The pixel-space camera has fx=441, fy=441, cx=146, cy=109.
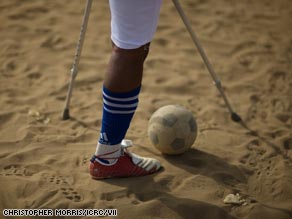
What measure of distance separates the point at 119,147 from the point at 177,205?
1.75ft

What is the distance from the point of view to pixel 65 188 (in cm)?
291

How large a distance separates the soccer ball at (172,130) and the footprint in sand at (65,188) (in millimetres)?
706

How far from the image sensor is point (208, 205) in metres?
2.86

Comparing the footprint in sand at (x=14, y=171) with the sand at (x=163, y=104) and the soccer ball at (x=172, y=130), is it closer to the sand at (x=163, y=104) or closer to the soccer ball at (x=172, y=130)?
the sand at (x=163, y=104)

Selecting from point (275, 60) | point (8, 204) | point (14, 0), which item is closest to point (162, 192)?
point (8, 204)

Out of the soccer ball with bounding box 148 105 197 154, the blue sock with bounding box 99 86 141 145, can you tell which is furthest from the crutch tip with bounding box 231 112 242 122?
the blue sock with bounding box 99 86 141 145

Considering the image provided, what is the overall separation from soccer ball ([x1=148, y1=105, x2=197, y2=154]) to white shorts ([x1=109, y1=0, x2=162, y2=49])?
2.70 feet

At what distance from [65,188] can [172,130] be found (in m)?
0.84

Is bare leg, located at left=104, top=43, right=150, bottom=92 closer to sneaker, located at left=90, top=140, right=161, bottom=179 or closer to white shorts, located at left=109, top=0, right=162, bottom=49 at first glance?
white shorts, located at left=109, top=0, right=162, bottom=49

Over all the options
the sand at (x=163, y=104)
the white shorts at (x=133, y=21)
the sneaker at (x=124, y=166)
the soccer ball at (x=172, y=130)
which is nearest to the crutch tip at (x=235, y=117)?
the sand at (x=163, y=104)

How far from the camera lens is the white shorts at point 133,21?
2361 mm

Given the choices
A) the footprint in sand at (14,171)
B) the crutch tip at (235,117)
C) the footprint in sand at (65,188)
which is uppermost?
the footprint in sand at (14,171)

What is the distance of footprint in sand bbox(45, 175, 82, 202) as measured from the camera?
283 cm

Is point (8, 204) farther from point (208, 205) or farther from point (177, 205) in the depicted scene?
point (208, 205)
